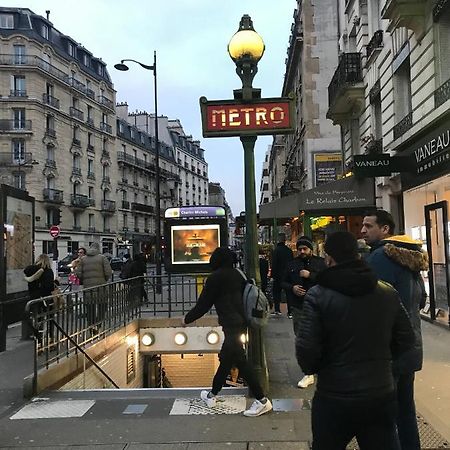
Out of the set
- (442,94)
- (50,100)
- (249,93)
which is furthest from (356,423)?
(50,100)

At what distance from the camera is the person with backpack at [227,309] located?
552cm

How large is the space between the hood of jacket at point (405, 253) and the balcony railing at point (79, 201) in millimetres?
55880

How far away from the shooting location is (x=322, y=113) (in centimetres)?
2911

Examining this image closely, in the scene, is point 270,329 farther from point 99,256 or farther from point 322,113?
point 322,113

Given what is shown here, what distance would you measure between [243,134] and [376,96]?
1017cm

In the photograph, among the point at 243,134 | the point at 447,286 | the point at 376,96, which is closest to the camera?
the point at 243,134

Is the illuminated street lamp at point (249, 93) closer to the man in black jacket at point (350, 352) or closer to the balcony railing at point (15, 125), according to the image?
the man in black jacket at point (350, 352)

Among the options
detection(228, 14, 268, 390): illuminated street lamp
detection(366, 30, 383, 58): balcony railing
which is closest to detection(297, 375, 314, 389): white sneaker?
detection(228, 14, 268, 390): illuminated street lamp

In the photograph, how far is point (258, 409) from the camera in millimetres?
5184

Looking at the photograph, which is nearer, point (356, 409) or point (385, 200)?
point (356, 409)

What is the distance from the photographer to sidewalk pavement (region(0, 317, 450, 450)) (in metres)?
4.53

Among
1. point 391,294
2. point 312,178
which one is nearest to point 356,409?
point 391,294

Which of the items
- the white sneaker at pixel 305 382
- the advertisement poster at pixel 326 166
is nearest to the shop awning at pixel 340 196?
the white sneaker at pixel 305 382

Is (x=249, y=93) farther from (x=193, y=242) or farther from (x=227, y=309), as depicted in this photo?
(x=193, y=242)
